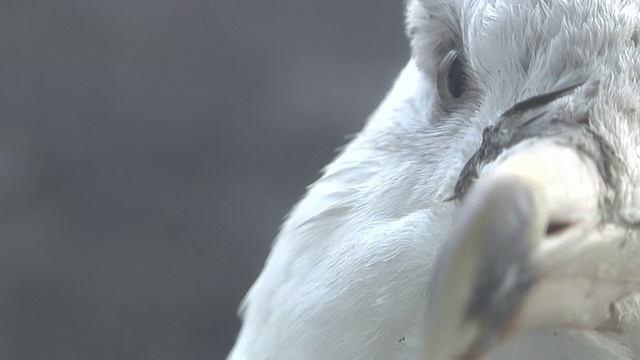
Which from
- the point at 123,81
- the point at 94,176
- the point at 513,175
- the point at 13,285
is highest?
the point at 513,175

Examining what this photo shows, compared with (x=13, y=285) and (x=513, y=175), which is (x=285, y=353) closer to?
(x=513, y=175)

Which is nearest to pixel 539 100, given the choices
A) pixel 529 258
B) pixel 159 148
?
pixel 529 258

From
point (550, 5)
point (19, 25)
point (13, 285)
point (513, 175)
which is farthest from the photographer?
point (19, 25)

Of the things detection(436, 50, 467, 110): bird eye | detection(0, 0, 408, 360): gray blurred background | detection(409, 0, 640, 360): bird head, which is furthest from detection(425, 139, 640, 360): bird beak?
detection(0, 0, 408, 360): gray blurred background

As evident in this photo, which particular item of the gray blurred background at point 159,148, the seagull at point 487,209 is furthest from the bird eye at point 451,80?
the gray blurred background at point 159,148

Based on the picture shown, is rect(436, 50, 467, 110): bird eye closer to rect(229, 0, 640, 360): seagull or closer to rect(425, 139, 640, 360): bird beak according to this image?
rect(229, 0, 640, 360): seagull

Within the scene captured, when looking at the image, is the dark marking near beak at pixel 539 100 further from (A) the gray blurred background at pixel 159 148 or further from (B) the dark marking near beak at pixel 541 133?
(A) the gray blurred background at pixel 159 148

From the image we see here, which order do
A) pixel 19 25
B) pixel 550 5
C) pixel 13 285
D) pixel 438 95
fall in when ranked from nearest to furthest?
1. pixel 550 5
2. pixel 438 95
3. pixel 13 285
4. pixel 19 25

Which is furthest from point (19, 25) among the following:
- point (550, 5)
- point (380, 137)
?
point (550, 5)

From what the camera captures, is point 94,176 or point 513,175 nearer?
point 513,175
